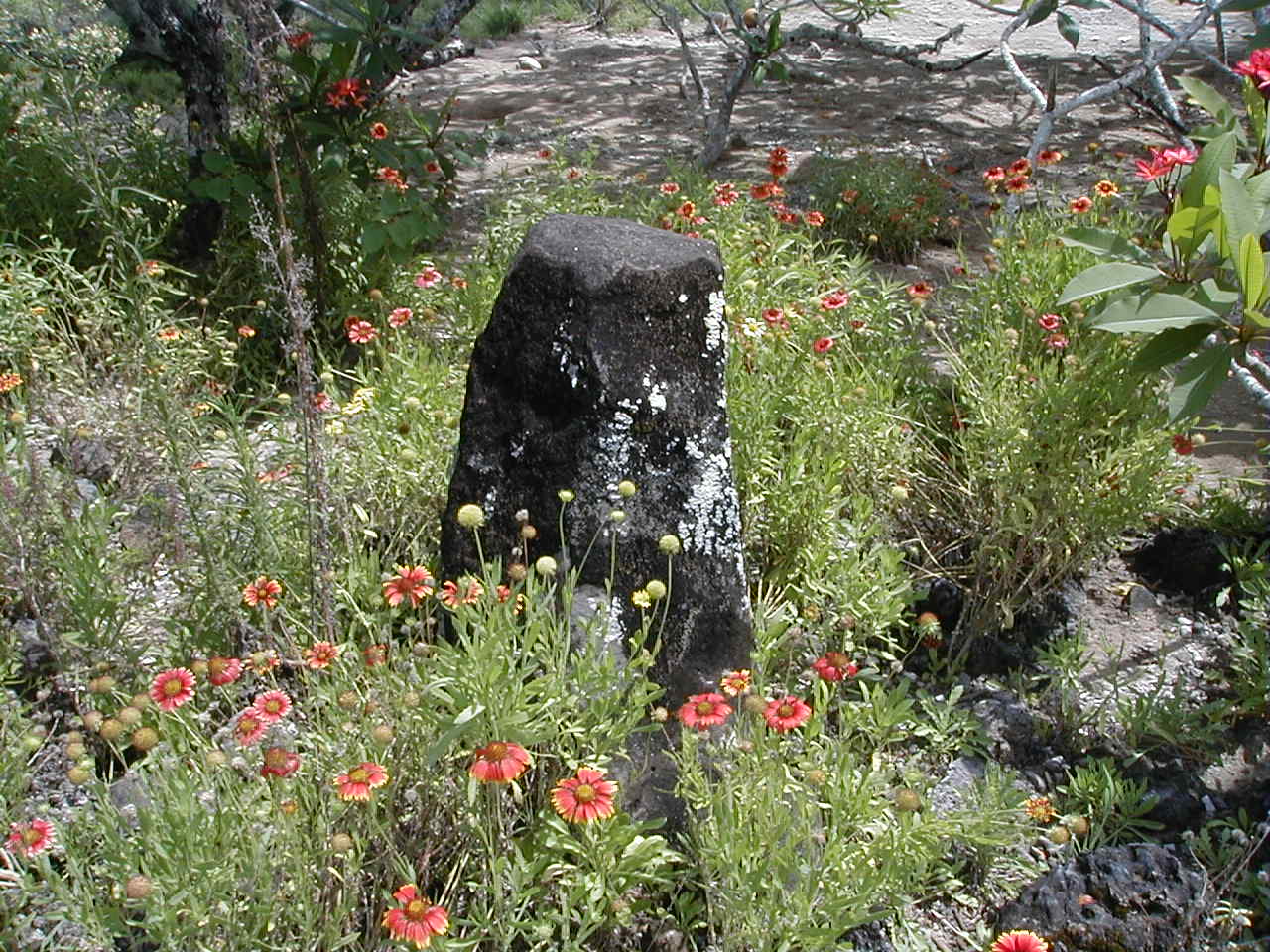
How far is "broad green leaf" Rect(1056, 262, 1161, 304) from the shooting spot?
Result: 2.64 m

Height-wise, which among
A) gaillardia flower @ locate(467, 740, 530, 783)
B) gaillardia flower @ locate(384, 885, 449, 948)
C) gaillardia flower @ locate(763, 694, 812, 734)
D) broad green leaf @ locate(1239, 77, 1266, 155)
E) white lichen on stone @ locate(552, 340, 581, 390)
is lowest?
gaillardia flower @ locate(384, 885, 449, 948)

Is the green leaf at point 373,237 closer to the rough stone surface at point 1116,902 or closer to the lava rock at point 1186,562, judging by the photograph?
the lava rock at point 1186,562

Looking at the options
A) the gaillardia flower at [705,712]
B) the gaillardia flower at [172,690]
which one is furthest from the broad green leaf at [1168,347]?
the gaillardia flower at [172,690]

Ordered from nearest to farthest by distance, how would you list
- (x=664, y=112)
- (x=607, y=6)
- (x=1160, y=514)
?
(x=1160, y=514), (x=664, y=112), (x=607, y=6)

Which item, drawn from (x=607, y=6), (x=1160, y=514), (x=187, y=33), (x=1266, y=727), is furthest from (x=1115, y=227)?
(x=607, y=6)

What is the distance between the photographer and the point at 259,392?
175 inches

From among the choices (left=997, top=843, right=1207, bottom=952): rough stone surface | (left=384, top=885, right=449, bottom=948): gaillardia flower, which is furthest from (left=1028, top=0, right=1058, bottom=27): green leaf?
(left=384, top=885, right=449, bottom=948): gaillardia flower

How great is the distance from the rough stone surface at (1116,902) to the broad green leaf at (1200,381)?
0.96 metres

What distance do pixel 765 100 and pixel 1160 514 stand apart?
21.4ft

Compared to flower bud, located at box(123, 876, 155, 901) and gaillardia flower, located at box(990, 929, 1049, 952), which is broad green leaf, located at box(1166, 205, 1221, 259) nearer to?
gaillardia flower, located at box(990, 929, 1049, 952)

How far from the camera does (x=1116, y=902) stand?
2.33 meters

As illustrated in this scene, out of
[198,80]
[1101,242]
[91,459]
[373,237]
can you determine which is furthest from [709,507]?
[198,80]

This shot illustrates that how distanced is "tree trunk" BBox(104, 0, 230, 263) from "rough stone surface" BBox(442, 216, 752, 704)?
283cm

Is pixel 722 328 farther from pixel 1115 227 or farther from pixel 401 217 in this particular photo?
pixel 401 217
